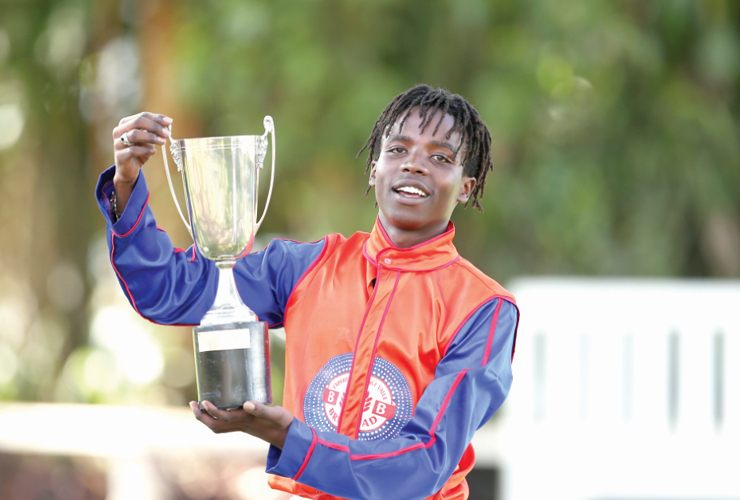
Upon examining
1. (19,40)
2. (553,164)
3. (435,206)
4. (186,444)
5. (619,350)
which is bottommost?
(186,444)

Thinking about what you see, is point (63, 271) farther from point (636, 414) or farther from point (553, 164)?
point (636, 414)

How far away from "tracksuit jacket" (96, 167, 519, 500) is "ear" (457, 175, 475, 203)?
116 mm

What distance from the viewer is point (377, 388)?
1654mm

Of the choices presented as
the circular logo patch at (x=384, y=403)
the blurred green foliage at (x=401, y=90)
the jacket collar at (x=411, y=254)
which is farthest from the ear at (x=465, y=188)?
the blurred green foliage at (x=401, y=90)

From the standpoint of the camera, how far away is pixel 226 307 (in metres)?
1.58

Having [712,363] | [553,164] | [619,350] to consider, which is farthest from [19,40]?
[712,363]

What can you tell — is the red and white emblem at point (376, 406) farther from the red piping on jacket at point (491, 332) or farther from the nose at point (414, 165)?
the nose at point (414, 165)

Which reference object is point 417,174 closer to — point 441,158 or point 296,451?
point 441,158

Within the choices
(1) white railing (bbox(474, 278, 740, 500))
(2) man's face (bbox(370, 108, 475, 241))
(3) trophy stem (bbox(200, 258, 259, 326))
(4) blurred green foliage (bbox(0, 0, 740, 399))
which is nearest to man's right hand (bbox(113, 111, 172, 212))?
(3) trophy stem (bbox(200, 258, 259, 326))

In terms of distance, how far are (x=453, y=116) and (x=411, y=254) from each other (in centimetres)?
31

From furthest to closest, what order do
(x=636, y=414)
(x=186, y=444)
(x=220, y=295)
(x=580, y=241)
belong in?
(x=580, y=241), (x=186, y=444), (x=636, y=414), (x=220, y=295)

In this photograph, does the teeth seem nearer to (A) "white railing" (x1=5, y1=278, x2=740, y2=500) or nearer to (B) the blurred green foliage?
(A) "white railing" (x1=5, y1=278, x2=740, y2=500)

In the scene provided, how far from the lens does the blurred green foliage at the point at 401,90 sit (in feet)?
16.9

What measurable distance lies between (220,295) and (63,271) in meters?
5.32
